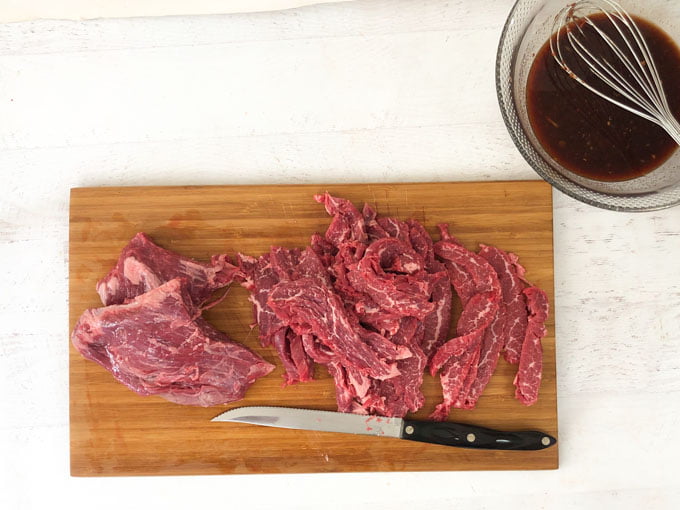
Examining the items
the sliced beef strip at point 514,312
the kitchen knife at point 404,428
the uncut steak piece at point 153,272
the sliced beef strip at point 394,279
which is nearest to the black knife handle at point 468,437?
the kitchen knife at point 404,428

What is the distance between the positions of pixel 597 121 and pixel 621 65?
0.24m

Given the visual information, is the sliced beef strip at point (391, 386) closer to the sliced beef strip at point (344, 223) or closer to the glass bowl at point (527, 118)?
the sliced beef strip at point (344, 223)

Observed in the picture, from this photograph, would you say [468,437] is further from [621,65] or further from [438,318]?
[621,65]

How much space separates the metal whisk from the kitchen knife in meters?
1.43

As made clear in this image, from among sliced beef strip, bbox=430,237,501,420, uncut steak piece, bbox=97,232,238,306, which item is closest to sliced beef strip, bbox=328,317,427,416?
sliced beef strip, bbox=430,237,501,420

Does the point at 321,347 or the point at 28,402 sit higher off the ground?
the point at 321,347

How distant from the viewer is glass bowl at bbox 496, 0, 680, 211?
229 cm

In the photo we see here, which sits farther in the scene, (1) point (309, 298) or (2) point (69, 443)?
(2) point (69, 443)

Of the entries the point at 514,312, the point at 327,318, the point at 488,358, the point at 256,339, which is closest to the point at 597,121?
the point at 514,312

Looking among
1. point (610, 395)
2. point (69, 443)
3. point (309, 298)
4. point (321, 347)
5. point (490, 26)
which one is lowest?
point (69, 443)

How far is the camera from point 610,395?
8.87 feet

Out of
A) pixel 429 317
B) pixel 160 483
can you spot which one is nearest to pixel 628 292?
pixel 429 317

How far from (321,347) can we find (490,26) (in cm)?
170

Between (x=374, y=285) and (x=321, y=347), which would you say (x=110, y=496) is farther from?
(x=374, y=285)
